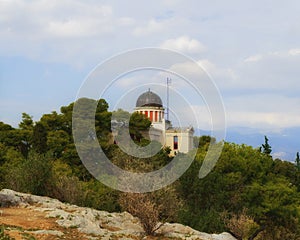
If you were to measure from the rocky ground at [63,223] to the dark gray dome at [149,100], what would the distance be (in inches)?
1920

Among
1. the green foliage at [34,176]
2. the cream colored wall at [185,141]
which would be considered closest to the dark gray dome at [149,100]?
the cream colored wall at [185,141]

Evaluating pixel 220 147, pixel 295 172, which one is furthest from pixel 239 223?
pixel 295 172

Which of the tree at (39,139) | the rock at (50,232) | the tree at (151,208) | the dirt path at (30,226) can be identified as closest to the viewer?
the dirt path at (30,226)

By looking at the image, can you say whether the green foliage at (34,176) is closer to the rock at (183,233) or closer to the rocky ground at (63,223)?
the rocky ground at (63,223)

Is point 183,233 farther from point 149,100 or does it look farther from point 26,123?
point 149,100

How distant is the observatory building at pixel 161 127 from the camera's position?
214 ft

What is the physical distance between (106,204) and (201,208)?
7.78 meters

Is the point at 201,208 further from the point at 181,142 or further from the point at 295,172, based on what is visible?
the point at 181,142

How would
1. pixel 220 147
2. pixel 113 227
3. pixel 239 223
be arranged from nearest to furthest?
pixel 113 227
pixel 239 223
pixel 220 147

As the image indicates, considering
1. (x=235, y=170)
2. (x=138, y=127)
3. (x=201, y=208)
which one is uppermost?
(x=138, y=127)

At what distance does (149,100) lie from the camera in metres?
72.4

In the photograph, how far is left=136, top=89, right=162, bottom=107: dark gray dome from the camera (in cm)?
7206

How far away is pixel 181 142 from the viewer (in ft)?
218

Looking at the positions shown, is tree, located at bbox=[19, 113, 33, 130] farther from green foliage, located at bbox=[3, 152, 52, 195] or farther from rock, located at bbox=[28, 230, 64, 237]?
rock, located at bbox=[28, 230, 64, 237]
